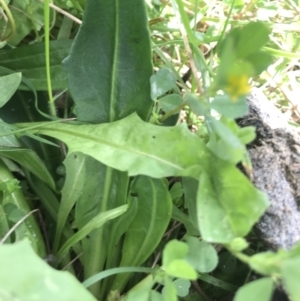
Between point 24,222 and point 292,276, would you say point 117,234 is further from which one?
point 292,276

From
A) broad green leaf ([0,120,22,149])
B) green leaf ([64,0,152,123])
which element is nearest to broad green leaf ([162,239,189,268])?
green leaf ([64,0,152,123])

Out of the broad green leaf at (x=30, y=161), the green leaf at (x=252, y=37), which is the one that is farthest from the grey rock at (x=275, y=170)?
the broad green leaf at (x=30, y=161)

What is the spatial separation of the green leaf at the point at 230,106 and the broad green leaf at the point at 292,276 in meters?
0.14

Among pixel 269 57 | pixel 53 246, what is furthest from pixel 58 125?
pixel 269 57

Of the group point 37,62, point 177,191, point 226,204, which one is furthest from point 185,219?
point 37,62

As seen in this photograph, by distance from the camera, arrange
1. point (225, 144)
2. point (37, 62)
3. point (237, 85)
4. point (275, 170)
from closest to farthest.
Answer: point (237, 85), point (225, 144), point (275, 170), point (37, 62)

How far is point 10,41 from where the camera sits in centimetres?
80

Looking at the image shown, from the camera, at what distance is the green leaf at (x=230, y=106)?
1.32 ft

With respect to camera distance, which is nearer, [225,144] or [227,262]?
[225,144]

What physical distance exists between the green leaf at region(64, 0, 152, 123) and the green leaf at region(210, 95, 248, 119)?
0.18 metres

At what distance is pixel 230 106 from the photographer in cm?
41

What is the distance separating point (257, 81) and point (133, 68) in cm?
34

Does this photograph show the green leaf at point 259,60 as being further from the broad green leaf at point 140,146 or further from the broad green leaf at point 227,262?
the broad green leaf at point 227,262

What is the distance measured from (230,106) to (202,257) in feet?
0.57
